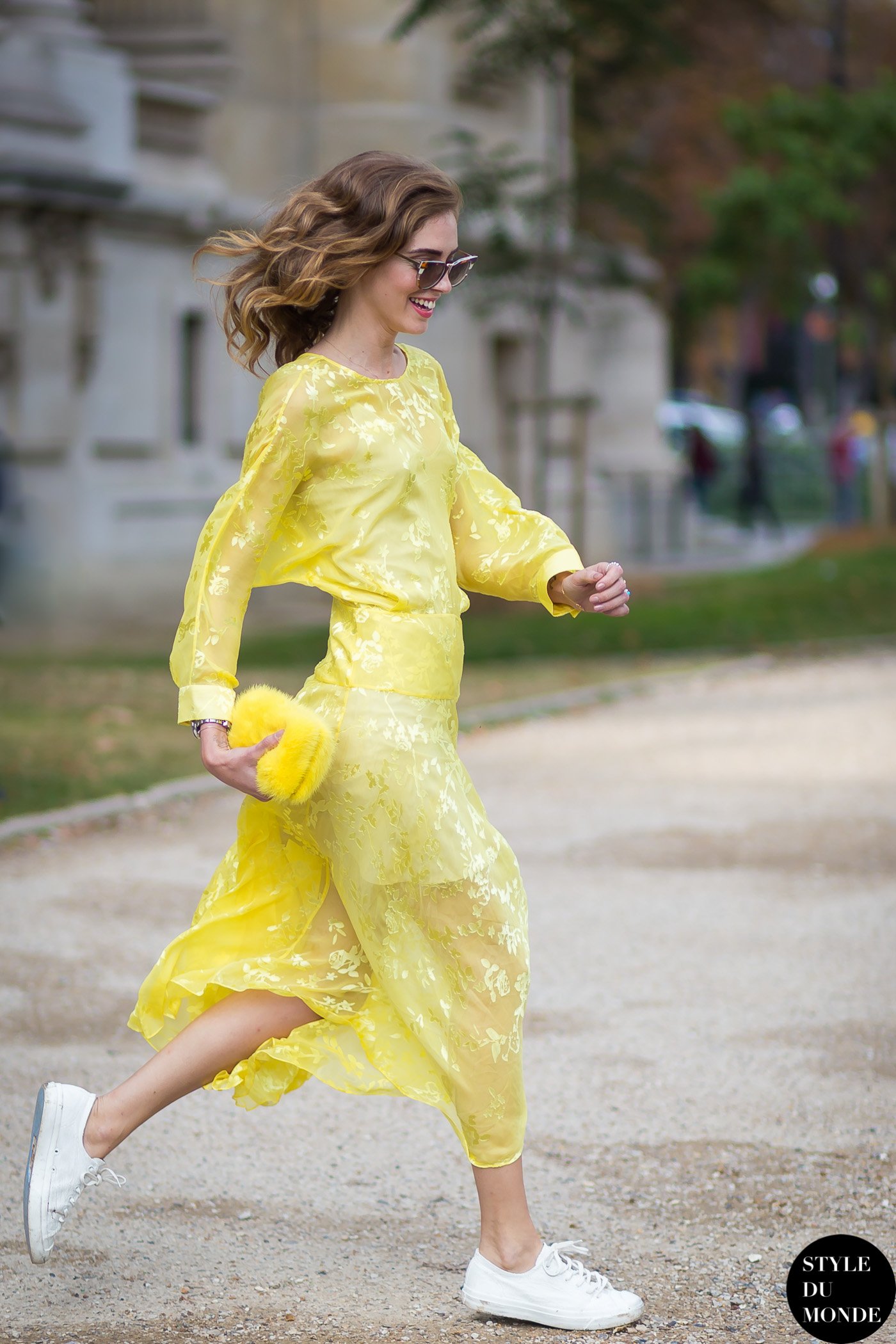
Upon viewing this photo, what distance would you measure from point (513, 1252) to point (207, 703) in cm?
114

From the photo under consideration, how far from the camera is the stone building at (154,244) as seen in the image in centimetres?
1892

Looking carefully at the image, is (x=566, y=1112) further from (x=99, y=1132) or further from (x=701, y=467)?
(x=701, y=467)

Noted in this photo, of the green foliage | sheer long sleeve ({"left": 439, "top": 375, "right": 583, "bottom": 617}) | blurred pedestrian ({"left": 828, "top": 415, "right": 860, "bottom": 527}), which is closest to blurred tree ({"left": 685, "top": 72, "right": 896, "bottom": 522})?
the green foliage

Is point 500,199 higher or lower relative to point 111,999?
higher

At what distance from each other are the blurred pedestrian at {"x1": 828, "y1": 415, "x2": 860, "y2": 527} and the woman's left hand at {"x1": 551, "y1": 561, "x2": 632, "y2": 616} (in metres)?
29.7

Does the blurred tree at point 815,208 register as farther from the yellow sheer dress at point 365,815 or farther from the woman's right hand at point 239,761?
the woman's right hand at point 239,761

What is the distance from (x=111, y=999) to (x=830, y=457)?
30.8m

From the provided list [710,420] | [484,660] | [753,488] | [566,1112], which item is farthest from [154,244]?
[710,420]

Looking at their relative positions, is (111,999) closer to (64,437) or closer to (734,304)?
(64,437)

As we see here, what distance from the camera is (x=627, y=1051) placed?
17.6 feet

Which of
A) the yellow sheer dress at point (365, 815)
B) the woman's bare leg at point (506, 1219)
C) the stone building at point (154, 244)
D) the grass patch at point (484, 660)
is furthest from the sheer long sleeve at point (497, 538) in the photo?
the stone building at point (154, 244)

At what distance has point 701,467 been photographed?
117ft

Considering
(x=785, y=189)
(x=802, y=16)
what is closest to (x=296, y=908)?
(x=785, y=189)

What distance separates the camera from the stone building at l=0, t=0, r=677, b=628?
62.1ft
